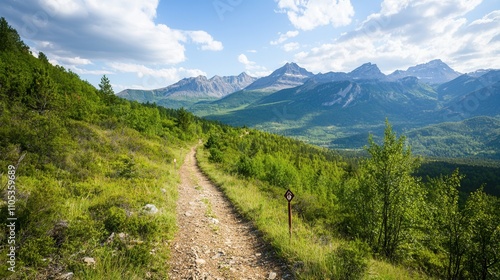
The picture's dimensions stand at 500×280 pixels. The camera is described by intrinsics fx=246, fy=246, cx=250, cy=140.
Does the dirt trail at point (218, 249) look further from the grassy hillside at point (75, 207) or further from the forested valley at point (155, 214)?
the grassy hillside at point (75, 207)

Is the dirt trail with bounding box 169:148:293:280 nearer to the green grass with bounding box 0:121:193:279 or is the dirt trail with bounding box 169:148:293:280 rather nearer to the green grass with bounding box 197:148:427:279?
the green grass with bounding box 197:148:427:279

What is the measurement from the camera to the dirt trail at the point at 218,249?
7844mm

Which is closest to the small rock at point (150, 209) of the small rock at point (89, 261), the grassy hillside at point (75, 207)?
the grassy hillside at point (75, 207)

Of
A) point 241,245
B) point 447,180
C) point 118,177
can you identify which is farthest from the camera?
point 447,180

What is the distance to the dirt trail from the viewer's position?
25.7 feet

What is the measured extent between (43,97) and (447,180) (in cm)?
3787

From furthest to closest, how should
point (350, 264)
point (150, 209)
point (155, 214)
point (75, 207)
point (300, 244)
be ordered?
1. point (150, 209)
2. point (155, 214)
3. point (75, 207)
4. point (300, 244)
5. point (350, 264)

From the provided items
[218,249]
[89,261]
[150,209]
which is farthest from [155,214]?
[89,261]

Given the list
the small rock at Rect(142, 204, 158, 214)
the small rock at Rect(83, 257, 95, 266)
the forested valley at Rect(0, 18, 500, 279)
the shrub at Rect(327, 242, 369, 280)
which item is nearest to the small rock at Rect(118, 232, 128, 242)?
the forested valley at Rect(0, 18, 500, 279)

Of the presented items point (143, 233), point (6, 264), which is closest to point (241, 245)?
point (143, 233)

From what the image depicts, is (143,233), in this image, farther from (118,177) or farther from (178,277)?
(118,177)

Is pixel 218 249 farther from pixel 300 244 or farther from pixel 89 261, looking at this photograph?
pixel 89 261

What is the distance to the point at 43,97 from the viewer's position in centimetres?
2595

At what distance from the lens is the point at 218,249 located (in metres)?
9.59
